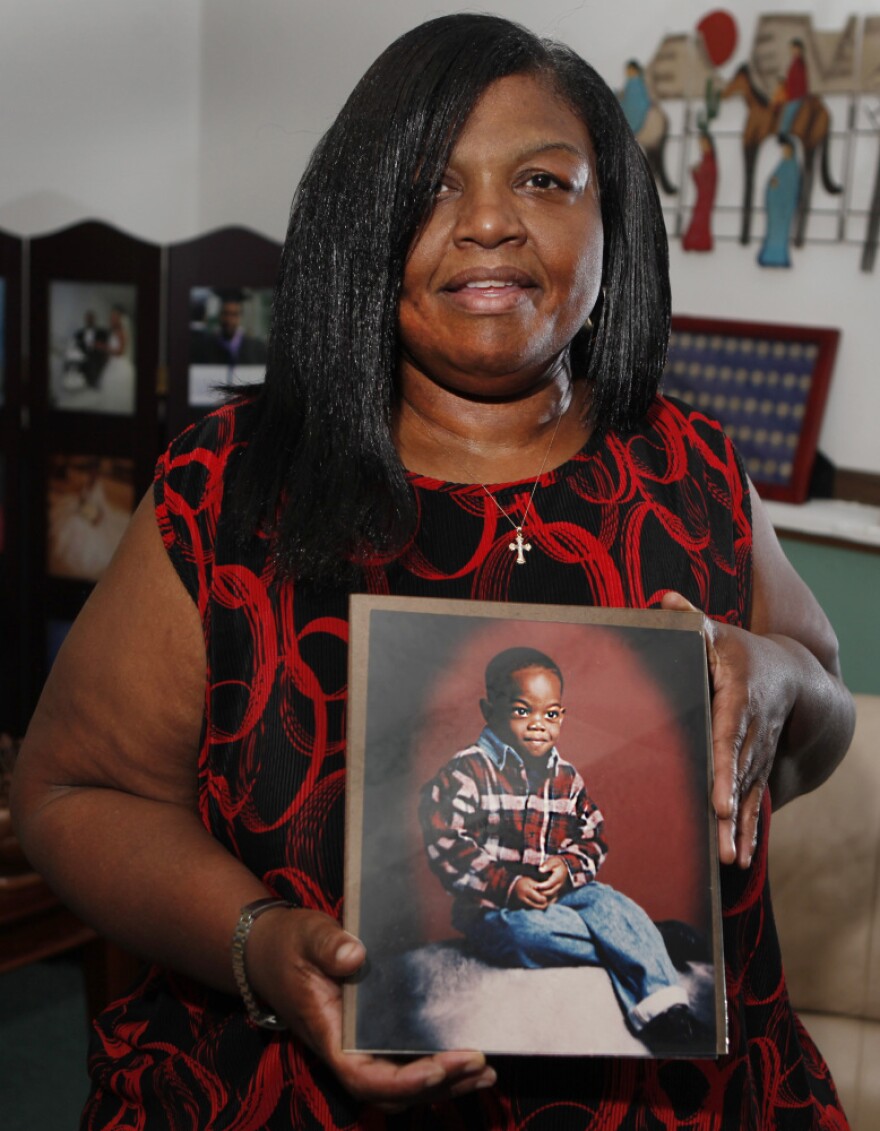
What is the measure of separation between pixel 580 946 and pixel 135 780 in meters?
0.41

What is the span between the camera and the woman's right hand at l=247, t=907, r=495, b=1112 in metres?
0.82

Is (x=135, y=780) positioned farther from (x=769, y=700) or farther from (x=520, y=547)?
(x=769, y=700)

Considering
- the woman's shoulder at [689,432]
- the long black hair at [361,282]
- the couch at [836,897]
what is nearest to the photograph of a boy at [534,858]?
the long black hair at [361,282]

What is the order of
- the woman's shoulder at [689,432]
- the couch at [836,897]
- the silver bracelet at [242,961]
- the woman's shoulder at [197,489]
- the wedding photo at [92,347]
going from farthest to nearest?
1. the wedding photo at [92,347]
2. the couch at [836,897]
3. the woman's shoulder at [689,432]
4. the woman's shoulder at [197,489]
5. the silver bracelet at [242,961]

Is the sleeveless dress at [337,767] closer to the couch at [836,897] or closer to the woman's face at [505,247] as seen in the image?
the woman's face at [505,247]

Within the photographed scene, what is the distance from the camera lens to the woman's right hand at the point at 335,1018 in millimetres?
820

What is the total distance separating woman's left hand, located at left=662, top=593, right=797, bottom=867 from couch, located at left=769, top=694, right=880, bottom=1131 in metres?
0.88

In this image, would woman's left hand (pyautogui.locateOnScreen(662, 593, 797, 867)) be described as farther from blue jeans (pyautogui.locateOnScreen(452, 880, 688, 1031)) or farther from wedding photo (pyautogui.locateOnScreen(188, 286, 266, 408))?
wedding photo (pyautogui.locateOnScreen(188, 286, 266, 408))

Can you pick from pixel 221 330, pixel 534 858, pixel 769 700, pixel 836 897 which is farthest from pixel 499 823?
pixel 221 330

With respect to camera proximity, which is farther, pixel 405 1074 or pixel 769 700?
pixel 769 700

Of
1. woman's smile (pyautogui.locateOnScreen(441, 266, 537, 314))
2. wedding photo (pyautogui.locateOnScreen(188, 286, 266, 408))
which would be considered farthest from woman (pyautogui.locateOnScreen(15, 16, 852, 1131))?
wedding photo (pyautogui.locateOnScreen(188, 286, 266, 408))

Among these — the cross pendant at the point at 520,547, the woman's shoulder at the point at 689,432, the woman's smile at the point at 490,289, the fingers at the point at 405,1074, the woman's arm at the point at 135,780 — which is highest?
the woman's smile at the point at 490,289

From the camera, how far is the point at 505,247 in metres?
1.01

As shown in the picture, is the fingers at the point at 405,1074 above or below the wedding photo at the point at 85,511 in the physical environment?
above
